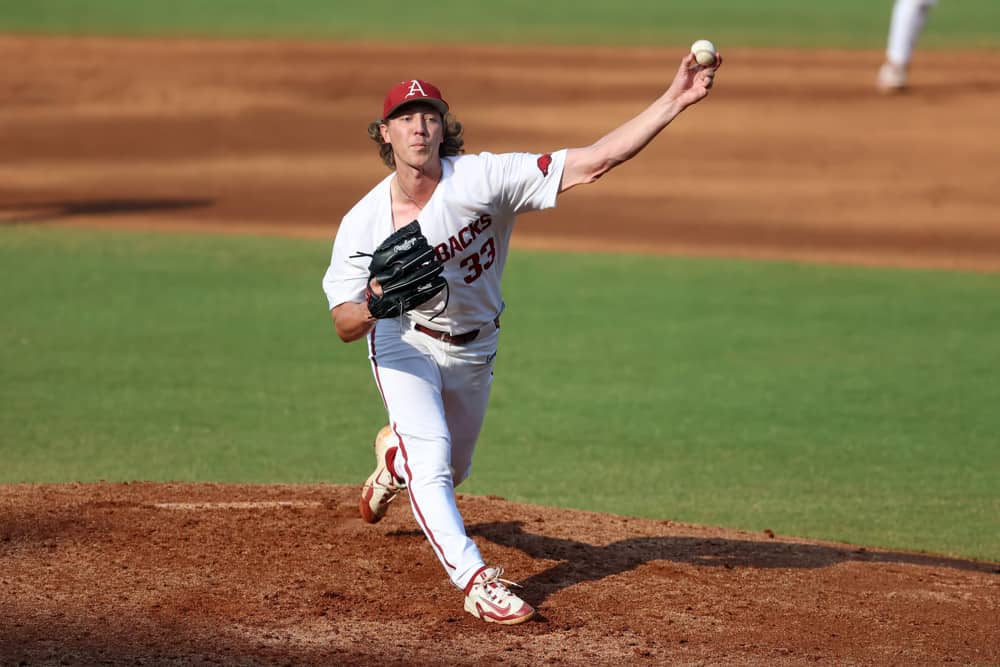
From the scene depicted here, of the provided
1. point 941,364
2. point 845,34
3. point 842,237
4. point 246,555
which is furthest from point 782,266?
point 845,34

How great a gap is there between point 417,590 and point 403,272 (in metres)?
1.26

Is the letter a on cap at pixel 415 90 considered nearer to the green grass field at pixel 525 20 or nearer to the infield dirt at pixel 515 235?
the infield dirt at pixel 515 235

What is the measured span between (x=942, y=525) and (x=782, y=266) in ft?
20.6

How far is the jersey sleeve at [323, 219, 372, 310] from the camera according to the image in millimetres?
5164

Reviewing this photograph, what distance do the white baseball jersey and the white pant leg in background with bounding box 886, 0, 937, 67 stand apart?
1530 centimetres

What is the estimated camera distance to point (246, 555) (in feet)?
18.5

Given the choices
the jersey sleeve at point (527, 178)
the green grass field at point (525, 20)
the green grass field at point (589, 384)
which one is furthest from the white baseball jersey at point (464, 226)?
the green grass field at point (525, 20)

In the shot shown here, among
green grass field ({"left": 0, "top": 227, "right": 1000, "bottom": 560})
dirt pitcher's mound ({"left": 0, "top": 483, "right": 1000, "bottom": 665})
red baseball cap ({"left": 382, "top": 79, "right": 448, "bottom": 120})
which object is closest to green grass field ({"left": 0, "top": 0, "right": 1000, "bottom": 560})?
green grass field ({"left": 0, "top": 227, "right": 1000, "bottom": 560})

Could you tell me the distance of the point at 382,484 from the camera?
5.84 meters

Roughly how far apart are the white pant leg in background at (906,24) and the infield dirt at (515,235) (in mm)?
755

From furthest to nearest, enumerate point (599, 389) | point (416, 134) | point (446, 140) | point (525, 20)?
point (525, 20)
point (599, 389)
point (446, 140)
point (416, 134)

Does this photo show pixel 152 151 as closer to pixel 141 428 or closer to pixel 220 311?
pixel 220 311

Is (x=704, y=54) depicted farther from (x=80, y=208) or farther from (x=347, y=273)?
(x=80, y=208)

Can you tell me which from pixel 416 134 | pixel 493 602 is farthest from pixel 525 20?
pixel 493 602
